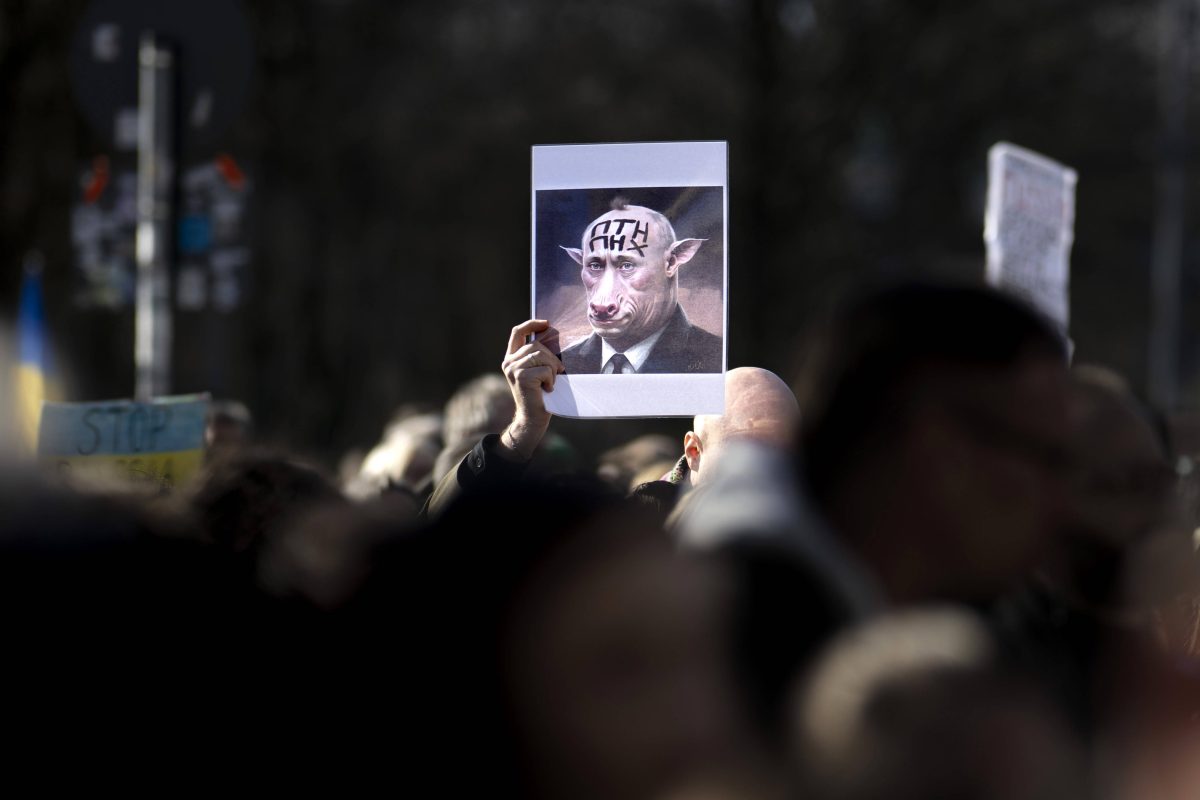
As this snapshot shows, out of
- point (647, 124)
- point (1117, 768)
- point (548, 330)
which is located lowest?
point (1117, 768)

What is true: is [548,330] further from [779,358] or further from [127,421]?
[779,358]

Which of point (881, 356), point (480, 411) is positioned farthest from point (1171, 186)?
point (881, 356)

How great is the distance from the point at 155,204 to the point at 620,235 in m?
3.53

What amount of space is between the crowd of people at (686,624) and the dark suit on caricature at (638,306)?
Answer: 1478 mm

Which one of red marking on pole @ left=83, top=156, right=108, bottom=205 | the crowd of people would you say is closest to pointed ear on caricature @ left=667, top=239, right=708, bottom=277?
the crowd of people

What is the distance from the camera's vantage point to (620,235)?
4.15m

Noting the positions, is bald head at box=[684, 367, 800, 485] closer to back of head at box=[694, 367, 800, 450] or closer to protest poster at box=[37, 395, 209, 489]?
back of head at box=[694, 367, 800, 450]

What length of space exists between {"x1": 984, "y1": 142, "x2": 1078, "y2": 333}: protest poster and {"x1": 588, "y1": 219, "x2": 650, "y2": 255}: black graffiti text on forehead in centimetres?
253

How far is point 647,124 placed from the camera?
22156 millimetres

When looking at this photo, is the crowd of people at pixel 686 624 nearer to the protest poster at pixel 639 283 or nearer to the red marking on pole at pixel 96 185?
the protest poster at pixel 639 283

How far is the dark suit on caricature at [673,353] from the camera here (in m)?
4.10

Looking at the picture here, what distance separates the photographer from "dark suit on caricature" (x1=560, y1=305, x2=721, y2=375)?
13.5 ft

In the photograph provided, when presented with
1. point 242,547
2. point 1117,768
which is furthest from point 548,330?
point 1117,768

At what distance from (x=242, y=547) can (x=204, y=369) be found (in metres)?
18.2
